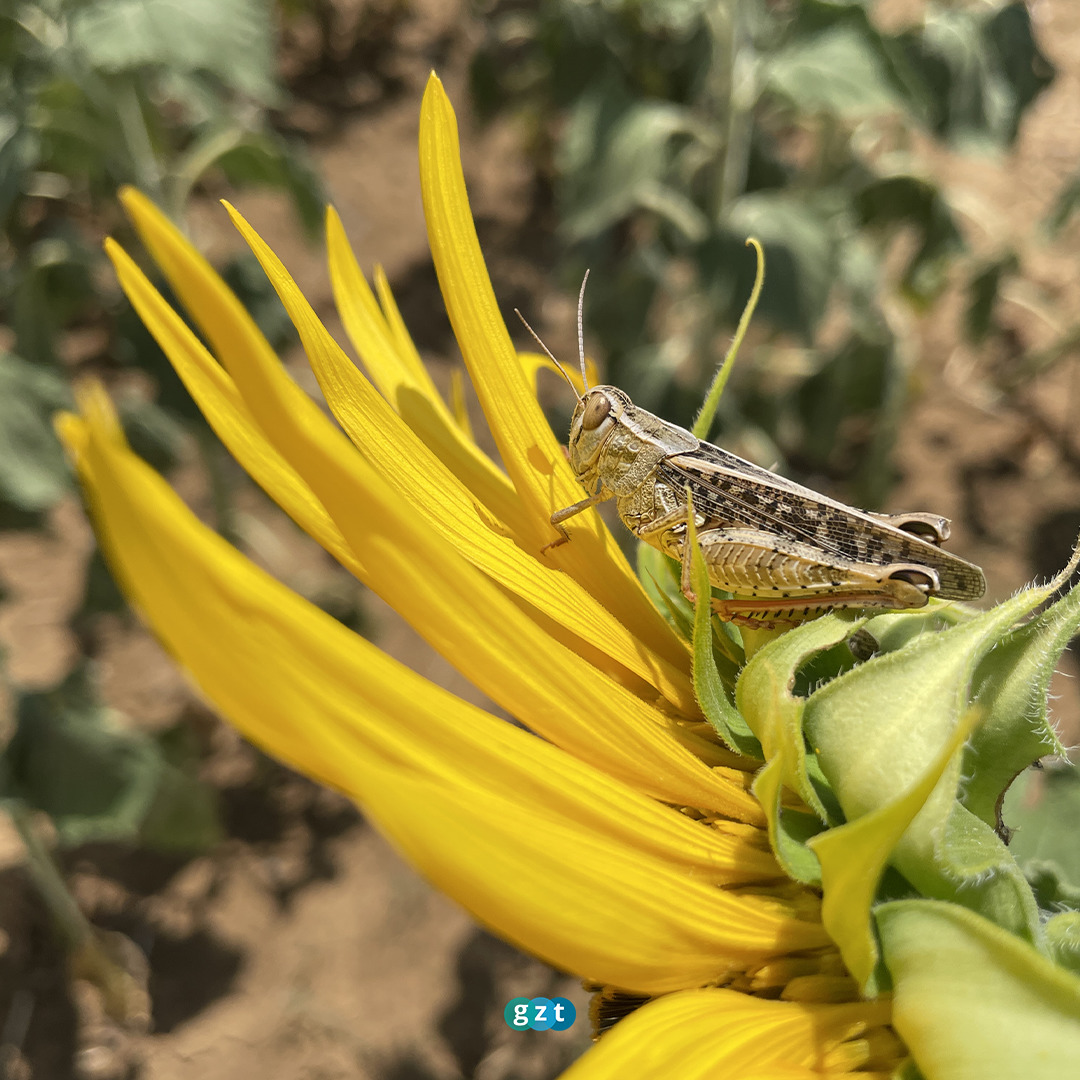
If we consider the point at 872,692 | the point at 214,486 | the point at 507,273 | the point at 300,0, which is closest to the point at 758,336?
the point at 507,273

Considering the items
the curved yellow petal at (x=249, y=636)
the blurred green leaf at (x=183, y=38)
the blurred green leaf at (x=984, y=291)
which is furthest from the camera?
the blurred green leaf at (x=984, y=291)

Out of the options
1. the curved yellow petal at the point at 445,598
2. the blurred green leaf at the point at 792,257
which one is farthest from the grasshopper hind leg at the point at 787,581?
the blurred green leaf at the point at 792,257

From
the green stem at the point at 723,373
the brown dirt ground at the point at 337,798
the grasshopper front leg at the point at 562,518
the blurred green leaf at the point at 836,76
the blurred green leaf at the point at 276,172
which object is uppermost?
the blurred green leaf at the point at 836,76

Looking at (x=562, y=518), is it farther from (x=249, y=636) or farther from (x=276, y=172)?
Answer: (x=276, y=172)

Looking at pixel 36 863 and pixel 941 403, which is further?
pixel 941 403

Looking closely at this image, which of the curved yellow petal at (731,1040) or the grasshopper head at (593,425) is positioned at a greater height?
the grasshopper head at (593,425)

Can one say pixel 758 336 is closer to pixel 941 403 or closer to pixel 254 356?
pixel 941 403

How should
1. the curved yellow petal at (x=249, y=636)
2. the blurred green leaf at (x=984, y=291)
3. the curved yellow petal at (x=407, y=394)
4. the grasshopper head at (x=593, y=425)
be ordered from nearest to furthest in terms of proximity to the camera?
the curved yellow petal at (x=249, y=636) < the curved yellow petal at (x=407, y=394) < the grasshopper head at (x=593, y=425) < the blurred green leaf at (x=984, y=291)

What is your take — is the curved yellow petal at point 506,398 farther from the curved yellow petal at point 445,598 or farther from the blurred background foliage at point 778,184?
the blurred background foliage at point 778,184

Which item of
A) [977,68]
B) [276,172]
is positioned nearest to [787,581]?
[276,172]
